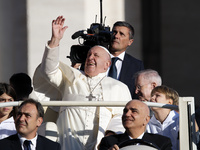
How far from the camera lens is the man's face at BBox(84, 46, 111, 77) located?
8.21 meters

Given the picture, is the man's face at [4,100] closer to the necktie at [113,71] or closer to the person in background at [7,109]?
the person in background at [7,109]

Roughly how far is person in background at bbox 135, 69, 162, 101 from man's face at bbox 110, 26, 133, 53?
533 mm

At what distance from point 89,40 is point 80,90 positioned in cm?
65

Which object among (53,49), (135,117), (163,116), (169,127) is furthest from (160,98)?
(53,49)

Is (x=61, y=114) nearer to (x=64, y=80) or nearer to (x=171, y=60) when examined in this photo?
(x=64, y=80)

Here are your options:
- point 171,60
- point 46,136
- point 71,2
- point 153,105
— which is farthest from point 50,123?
point 171,60

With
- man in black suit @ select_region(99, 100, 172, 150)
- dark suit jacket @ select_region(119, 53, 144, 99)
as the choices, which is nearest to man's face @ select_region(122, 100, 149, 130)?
man in black suit @ select_region(99, 100, 172, 150)

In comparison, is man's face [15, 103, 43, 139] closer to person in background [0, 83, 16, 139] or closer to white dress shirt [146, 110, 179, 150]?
person in background [0, 83, 16, 139]

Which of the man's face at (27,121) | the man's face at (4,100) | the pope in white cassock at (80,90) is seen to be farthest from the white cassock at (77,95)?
the man's face at (27,121)

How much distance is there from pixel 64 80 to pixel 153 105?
129 cm

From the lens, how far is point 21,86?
843cm

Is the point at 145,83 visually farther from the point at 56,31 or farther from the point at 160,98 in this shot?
the point at 56,31

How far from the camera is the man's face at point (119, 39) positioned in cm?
897

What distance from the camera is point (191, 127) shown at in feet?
23.0
